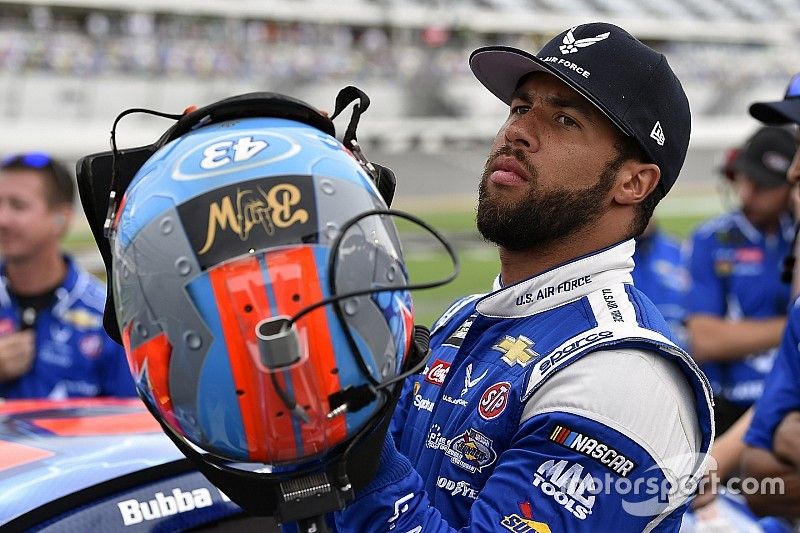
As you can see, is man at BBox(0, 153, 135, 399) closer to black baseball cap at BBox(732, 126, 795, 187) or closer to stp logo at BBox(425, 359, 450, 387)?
stp logo at BBox(425, 359, 450, 387)

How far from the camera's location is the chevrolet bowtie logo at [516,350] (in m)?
1.97

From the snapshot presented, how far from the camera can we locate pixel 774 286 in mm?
5301

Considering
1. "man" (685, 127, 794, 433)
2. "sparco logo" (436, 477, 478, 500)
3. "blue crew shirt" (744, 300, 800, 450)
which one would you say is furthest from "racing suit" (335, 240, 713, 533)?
"man" (685, 127, 794, 433)

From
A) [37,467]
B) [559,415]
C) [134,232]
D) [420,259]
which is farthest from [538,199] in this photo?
[420,259]

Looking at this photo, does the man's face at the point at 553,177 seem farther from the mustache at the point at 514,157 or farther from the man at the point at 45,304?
the man at the point at 45,304

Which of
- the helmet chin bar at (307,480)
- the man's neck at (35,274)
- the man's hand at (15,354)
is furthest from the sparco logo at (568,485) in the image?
the man's neck at (35,274)

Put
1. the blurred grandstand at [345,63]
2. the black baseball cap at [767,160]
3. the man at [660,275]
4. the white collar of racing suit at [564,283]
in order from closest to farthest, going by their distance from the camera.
Answer: 1. the white collar of racing suit at [564,283]
2. the black baseball cap at [767,160]
3. the man at [660,275]
4. the blurred grandstand at [345,63]

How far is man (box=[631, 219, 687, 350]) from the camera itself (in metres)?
6.40

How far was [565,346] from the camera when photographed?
74.9 inches

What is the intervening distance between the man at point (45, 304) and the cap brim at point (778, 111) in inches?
105

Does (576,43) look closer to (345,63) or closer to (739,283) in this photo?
(739,283)

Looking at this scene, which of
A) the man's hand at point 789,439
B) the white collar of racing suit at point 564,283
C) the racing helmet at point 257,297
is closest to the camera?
the racing helmet at point 257,297

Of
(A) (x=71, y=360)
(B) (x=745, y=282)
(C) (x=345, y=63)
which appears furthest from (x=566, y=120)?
(C) (x=345, y=63)

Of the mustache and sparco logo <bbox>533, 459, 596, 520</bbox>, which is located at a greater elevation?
the mustache
